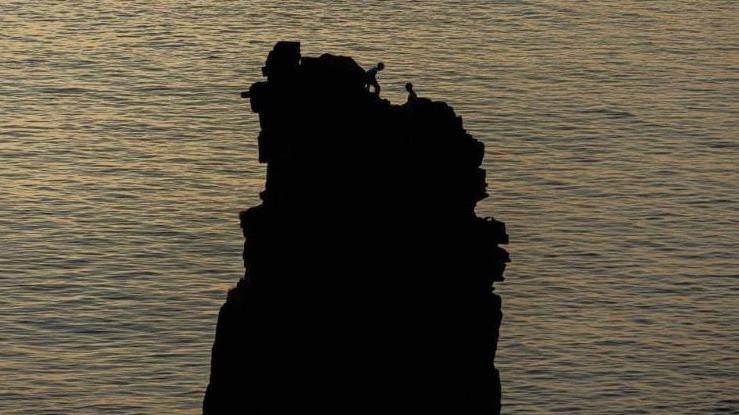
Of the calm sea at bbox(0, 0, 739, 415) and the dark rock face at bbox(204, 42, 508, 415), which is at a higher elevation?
the dark rock face at bbox(204, 42, 508, 415)

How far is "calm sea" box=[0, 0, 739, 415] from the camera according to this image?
9831 cm

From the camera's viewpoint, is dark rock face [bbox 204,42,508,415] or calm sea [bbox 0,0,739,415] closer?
dark rock face [bbox 204,42,508,415]

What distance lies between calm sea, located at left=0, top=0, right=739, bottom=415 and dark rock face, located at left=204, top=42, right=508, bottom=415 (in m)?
41.6

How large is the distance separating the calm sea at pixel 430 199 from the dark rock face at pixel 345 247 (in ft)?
136

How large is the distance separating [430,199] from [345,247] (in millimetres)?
2259

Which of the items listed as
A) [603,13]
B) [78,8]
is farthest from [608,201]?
[78,8]

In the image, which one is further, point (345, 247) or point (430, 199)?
point (430, 199)

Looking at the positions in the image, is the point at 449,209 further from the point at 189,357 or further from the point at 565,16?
the point at 565,16

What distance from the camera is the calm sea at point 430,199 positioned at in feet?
323

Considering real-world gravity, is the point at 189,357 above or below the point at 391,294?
below

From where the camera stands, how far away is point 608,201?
12706cm

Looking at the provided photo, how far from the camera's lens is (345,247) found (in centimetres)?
4816

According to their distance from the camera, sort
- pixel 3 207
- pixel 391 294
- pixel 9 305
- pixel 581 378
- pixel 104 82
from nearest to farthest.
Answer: pixel 391 294 < pixel 581 378 < pixel 9 305 < pixel 3 207 < pixel 104 82

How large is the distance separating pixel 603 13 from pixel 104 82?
4851 cm
